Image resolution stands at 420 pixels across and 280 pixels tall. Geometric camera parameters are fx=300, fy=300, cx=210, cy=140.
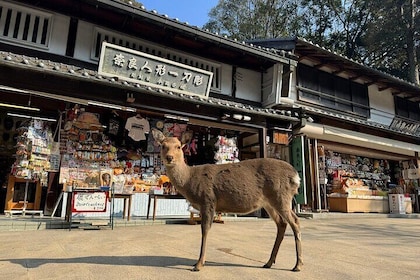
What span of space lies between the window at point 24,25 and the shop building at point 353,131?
8.73 meters

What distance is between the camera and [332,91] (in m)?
14.6

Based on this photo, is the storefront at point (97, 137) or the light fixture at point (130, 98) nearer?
the storefront at point (97, 137)

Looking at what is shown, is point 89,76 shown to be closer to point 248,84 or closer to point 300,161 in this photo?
point 248,84

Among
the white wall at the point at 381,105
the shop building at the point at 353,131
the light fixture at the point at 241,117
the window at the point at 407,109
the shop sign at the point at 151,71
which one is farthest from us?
the window at the point at 407,109

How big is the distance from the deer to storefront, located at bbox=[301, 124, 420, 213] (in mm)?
8373

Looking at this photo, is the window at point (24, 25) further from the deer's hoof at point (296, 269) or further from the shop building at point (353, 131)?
the shop building at point (353, 131)

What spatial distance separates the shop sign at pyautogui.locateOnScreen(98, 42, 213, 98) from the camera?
8.36 m

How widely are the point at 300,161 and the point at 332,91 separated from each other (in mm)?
4999

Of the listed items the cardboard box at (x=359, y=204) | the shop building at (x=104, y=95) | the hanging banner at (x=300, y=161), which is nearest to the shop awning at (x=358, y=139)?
the hanging banner at (x=300, y=161)

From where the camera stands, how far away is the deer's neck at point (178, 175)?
4.13 metres

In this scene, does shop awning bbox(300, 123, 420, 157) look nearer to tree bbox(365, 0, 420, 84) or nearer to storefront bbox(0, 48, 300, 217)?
storefront bbox(0, 48, 300, 217)

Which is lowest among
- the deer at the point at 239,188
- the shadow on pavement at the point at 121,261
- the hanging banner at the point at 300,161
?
the shadow on pavement at the point at 121,261

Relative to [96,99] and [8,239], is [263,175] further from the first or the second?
[96,99]

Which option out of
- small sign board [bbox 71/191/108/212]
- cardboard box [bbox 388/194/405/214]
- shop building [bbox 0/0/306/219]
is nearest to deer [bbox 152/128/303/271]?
small sign board [bbox 71/191/108/212]
